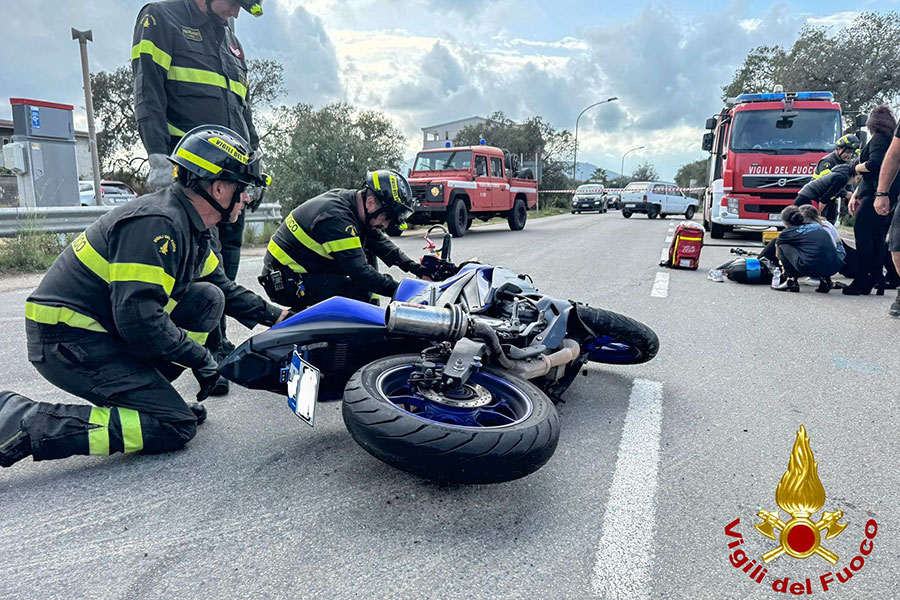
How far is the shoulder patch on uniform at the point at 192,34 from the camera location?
366cm

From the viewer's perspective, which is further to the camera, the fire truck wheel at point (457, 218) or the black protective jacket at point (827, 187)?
the fire truck wheel at point (457, 218)

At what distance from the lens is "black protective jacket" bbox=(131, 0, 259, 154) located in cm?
353

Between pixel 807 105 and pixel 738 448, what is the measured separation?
1061 cm

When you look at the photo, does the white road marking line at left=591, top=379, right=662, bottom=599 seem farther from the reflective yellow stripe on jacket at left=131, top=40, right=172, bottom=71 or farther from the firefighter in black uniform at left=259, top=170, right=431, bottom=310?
the reflective yellow stripe on jacket at left=131, top=40, right=172, bottom=71

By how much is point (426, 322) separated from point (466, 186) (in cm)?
1179

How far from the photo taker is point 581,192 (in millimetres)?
30719

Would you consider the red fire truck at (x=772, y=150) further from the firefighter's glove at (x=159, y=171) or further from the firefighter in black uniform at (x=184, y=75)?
the firefighter's glove at (x=159, y=171)

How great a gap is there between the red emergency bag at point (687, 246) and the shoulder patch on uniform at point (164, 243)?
23.3 feet

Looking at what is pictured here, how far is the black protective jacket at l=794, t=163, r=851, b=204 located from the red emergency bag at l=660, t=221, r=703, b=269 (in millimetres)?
1221

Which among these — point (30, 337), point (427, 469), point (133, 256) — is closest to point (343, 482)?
point (427, 469)

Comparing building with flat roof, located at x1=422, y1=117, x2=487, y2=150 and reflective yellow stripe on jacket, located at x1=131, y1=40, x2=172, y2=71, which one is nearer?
reflective yellow stripe on jacket, located at x1=131, y1=40, x2=172, y2=71

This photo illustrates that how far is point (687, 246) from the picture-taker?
26.3ft
